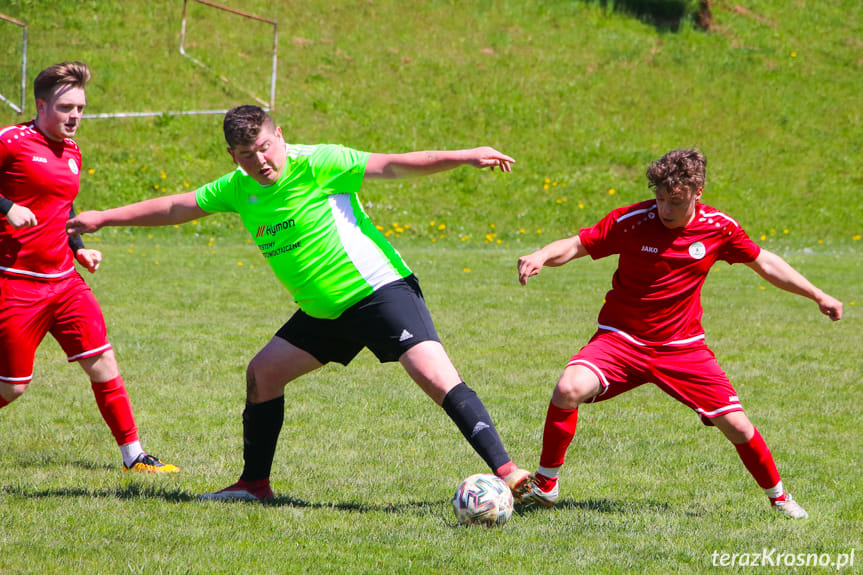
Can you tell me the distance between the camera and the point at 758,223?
70.1 ft

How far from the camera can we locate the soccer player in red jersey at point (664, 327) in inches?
194

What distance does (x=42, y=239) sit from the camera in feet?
17.1

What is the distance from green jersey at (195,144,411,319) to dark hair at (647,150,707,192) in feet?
4.88

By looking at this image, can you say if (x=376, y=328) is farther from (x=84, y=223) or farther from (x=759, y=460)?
(x=759, y=460)

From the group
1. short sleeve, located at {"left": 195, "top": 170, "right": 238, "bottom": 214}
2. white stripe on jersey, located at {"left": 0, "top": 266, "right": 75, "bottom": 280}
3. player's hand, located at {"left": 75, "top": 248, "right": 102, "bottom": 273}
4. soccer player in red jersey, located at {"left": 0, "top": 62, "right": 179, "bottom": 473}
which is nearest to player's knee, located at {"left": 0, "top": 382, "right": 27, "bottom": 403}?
soccer player in red jersey, located at {"left": 0, "top": 62, "right": 179, "bottom": 473}

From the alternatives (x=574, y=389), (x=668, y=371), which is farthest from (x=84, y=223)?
(x=668, y=371)

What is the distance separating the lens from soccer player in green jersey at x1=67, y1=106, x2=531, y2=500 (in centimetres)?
461

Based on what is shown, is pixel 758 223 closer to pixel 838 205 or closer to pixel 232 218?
pixel 838 205

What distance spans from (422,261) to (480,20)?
45.7ft

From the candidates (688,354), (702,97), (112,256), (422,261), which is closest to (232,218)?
(112,256)

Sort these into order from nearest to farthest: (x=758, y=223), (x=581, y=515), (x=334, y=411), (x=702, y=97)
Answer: (x=581, y=515) → (x=334, y=411) → (x=758, y=223) → (x=702, y=97)

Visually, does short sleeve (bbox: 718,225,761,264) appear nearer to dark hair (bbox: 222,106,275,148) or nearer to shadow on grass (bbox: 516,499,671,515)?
shadow on grass (bbox: 516,499,671,515)

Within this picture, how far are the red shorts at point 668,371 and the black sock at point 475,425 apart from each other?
687 millimetres

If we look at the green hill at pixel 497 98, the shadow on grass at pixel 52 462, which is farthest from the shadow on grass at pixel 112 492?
the green hill at pixel 497 98
